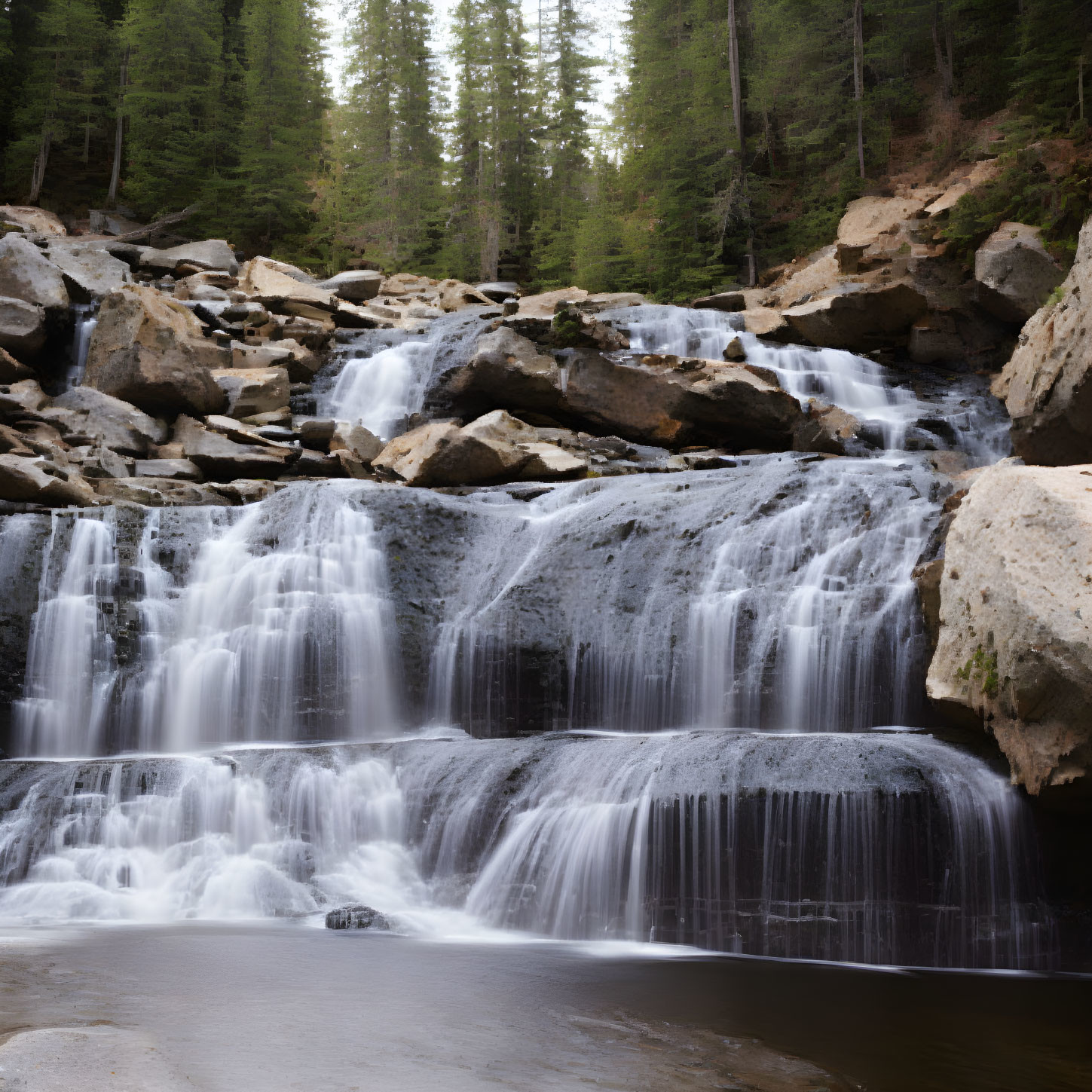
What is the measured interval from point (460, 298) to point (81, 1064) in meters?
24.1

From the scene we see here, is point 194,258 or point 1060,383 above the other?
point 194,258

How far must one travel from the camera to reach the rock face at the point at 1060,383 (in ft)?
26.8

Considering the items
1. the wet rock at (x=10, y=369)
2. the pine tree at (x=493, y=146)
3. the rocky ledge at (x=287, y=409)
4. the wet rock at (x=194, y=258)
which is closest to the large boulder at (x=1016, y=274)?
the rocky ledge at (x=287, y=409)

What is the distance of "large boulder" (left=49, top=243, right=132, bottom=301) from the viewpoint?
19.1m

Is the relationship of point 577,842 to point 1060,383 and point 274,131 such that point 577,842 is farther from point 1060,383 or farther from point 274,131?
point 274,131

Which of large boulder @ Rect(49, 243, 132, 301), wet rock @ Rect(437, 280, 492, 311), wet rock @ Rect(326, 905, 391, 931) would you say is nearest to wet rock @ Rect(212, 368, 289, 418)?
large boulder @ Rect(49, 243, 132, 301)

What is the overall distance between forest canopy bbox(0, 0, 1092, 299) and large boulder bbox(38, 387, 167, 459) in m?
15.4

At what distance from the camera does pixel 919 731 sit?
26.6 ft

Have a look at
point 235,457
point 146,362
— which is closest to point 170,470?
point 235,457

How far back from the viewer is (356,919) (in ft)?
23.5

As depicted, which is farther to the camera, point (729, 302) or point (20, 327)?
point (729, 302)

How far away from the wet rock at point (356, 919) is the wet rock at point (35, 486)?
738 centimetres

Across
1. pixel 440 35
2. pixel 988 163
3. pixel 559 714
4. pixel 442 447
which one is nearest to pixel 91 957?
pixel 559 714

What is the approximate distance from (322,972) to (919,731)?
4.92 meters
